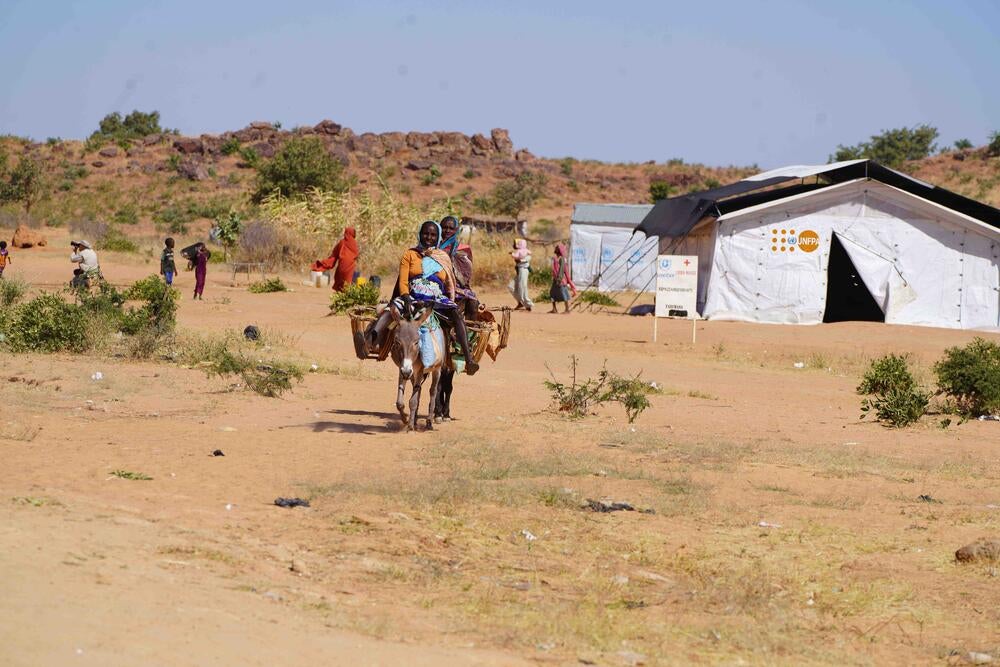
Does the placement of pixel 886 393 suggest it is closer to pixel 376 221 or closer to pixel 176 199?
pixel 376 221

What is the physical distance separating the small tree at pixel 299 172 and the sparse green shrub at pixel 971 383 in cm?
4541

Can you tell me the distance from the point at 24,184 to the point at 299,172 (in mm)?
14140

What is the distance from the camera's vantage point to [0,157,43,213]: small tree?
62.2 m

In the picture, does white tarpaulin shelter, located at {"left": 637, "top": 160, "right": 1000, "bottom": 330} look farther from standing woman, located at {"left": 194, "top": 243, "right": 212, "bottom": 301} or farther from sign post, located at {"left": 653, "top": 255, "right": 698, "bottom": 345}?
standing woman, located at {"left": 194, "top": 243, "right": 212, "bottom": 301}

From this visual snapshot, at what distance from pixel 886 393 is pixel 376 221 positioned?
26752 mm

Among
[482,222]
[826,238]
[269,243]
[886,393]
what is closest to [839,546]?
[886,393]

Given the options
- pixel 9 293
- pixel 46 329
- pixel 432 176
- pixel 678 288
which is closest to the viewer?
pixel 46 329

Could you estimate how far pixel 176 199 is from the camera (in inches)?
2832

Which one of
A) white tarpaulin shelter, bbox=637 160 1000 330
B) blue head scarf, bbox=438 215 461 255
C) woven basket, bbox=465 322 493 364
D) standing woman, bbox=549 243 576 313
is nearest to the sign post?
white tarpaulin shelter, bbox=637 160 1000 330

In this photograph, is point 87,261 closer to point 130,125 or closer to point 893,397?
point 893,397

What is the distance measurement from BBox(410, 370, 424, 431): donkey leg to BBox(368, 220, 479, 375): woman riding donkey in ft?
1.67

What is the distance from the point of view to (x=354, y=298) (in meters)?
27.0

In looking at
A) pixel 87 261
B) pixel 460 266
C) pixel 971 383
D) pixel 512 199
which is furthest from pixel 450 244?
pixel 512 199

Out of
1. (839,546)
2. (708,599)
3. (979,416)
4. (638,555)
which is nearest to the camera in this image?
(708,599)
